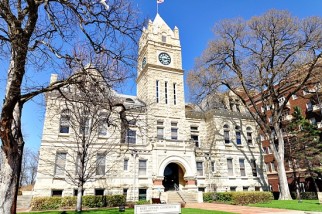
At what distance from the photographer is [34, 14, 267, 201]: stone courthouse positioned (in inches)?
938

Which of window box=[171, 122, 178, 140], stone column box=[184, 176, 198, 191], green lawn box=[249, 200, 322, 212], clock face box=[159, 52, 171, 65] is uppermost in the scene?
clock face box=[159, 52, 171, 65]

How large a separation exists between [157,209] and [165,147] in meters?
17.5

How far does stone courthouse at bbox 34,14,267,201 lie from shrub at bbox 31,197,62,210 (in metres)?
1.94

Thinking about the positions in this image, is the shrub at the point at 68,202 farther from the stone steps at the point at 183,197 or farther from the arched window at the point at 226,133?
the arched window at the point at 226,133

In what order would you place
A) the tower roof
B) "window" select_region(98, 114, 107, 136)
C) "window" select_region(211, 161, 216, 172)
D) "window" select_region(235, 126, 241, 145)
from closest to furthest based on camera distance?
"window" select_region(98, 114, 107, 136), "window" select_region(211, 161, 216, 172), "window" select_region(235, 126, 241, 145), the tower roof

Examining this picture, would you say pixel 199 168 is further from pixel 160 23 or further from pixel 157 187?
pixel 160 23

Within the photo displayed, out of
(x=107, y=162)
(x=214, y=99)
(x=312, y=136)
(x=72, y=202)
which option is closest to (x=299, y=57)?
(x=214, y=99)

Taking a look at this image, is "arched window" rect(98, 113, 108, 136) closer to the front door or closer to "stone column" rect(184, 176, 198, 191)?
the front door

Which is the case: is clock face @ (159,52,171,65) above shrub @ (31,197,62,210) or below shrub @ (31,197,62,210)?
above

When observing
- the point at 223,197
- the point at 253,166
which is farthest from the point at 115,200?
the point at 253,166

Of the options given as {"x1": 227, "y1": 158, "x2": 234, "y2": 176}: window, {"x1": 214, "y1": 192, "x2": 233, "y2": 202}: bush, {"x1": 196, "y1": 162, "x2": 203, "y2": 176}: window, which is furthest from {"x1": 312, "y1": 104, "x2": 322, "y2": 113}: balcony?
{"x1": 214, "y1": 192, "x2": 233, "y2": 202}: bush

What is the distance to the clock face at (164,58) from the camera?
32312mm

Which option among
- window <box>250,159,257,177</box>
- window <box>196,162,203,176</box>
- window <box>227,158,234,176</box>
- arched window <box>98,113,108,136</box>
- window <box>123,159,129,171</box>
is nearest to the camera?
arched window <box>98,113,108,136</box>

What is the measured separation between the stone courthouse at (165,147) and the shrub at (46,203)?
6.38 ft
